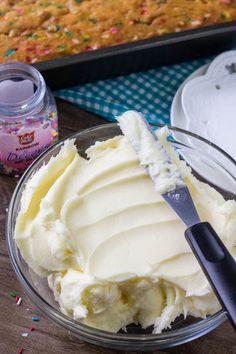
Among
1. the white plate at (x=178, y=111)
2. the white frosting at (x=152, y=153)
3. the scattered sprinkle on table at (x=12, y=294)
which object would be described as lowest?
the scattered sprinkle on table at (x=12, y=294)

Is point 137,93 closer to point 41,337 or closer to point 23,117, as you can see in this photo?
point 23,117

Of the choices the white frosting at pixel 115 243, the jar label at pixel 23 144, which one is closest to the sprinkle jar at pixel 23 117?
the jar label at pixel 23 144

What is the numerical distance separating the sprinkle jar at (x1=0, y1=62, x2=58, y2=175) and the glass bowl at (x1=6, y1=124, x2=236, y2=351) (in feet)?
0.47

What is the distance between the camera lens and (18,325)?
1.48 meters

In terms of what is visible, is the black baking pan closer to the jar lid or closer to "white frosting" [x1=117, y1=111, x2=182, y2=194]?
the jar lid

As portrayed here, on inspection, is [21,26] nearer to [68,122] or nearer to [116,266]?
[68,122]

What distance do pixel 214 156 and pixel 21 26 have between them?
0.79m

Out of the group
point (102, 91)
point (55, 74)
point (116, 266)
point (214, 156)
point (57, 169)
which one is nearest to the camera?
point (116, 266)

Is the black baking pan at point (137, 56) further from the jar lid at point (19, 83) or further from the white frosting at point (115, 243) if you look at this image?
the white frosting at point (115, 243)

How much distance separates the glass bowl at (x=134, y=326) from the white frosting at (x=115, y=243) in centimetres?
2

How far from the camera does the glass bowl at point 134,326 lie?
4.13 ft

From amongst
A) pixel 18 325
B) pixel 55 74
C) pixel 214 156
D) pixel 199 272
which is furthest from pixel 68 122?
pixel 199 272

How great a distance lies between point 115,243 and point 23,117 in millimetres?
529

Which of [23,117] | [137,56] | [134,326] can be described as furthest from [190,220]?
[137,56]
